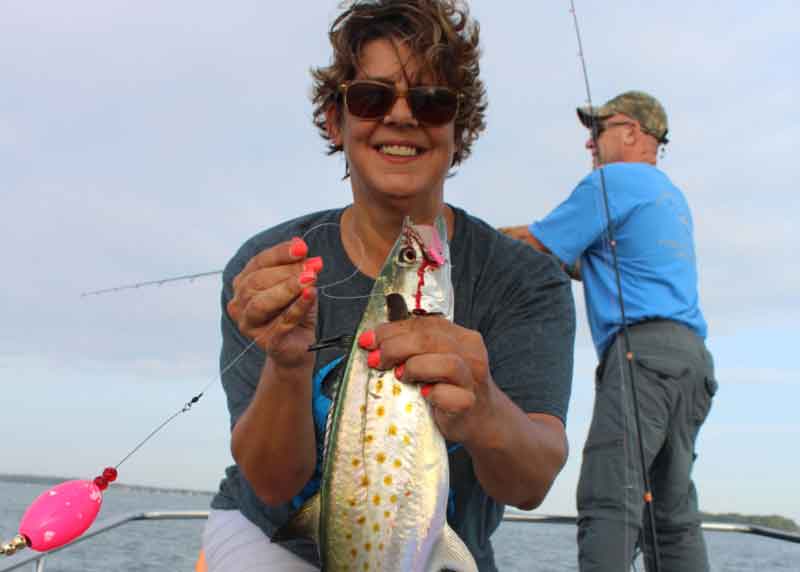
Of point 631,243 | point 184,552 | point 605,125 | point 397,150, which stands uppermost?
point 605,125

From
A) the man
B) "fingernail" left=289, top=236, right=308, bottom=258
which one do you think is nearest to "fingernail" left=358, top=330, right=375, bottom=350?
"fingernail" left=289, top=236, right=308, bottom=258

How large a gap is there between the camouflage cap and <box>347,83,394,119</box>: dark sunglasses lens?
128 inches

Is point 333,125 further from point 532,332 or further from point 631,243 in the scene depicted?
point 631,243

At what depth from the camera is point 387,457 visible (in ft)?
7.30

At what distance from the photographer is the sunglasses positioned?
3186 millimetres

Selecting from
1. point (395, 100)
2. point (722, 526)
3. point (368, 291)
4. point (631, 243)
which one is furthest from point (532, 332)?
point (722, 526)

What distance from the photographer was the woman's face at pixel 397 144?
3.22 metres

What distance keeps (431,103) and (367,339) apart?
1.31 m

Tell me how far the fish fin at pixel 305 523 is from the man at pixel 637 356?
2.75 metres

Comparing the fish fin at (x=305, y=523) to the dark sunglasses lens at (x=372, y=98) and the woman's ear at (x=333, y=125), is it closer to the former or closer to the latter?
the dark sunglasses lens at (x=372, y=98)

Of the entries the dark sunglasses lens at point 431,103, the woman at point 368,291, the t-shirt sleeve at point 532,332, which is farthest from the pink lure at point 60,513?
the dark sunglasses lens at point 431,103

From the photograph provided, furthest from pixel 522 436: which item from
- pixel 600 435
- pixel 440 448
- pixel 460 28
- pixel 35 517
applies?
pixel 600 435

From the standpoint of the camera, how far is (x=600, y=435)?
16.5 ft

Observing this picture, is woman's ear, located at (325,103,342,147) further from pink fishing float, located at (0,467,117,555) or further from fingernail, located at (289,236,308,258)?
pink fishing float, located at (0,467,117,555)
